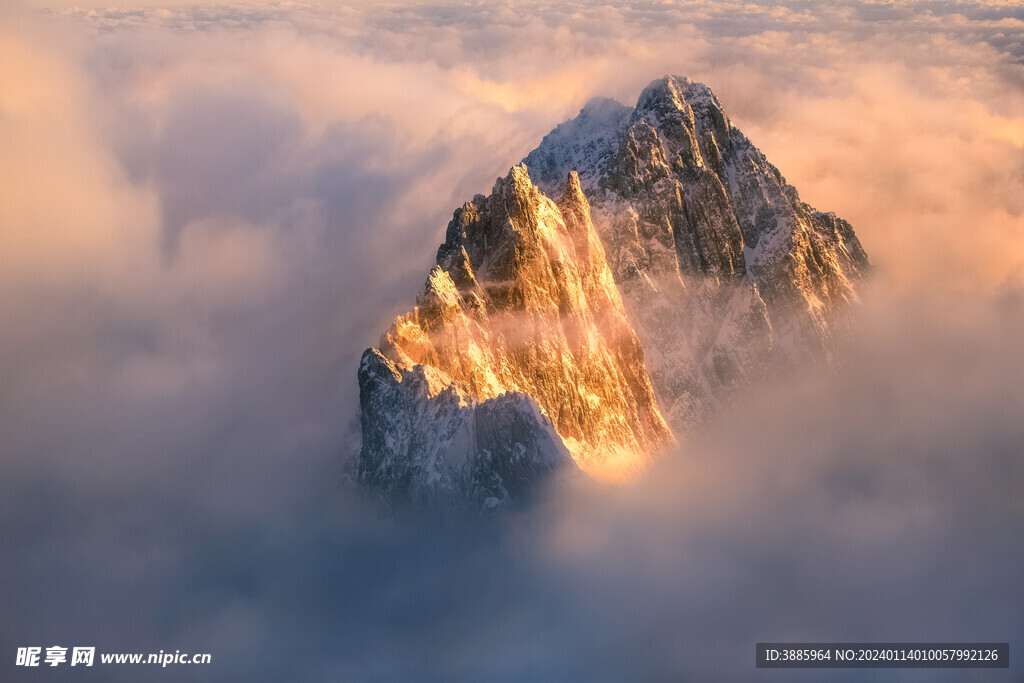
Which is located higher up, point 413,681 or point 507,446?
point 507,446

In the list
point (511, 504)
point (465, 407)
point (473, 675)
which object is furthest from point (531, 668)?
point (465, 407)

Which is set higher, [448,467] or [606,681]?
[448,467]

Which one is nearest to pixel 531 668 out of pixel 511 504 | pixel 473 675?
pixel 473 675

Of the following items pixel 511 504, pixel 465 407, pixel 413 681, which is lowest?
pixel 413 681

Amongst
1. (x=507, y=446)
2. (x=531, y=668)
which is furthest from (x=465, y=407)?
(x=531, y=668)

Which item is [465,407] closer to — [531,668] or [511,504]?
[511,504]

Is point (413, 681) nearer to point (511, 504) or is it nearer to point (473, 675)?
point (473, 675)

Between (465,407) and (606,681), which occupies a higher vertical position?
(465,407)

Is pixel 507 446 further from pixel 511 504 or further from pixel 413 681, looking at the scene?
pixel 413 681
